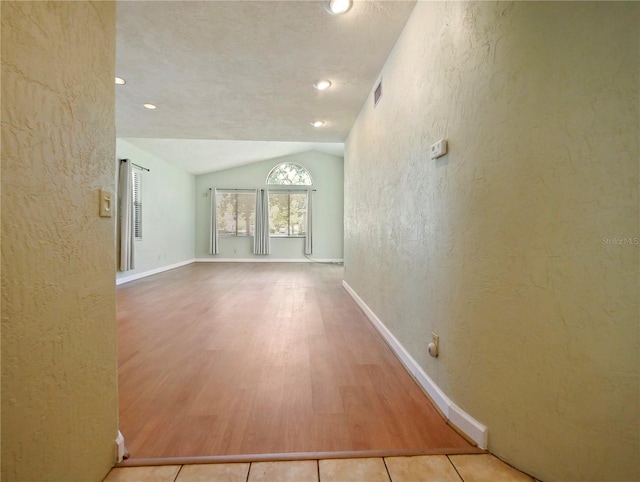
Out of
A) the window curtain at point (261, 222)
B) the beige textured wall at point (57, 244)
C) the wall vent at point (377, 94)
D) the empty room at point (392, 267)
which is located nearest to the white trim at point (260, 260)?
the window curtain at point (261, 222)

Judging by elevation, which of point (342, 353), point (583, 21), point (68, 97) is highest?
point (583, 21)

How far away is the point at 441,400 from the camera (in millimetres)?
1437

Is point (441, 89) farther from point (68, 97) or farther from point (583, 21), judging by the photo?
point (68, 97)

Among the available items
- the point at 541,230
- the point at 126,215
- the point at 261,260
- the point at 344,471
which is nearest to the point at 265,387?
the point at 344,471

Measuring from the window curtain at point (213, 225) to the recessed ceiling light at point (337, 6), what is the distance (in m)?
7.19

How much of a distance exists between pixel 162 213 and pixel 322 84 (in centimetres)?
530

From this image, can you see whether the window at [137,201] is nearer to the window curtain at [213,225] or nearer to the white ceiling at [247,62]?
the white ceiling at [247,62]

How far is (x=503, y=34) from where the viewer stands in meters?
1.08

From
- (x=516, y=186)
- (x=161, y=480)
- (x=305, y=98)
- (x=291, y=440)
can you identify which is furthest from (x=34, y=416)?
(x=305, y=98)

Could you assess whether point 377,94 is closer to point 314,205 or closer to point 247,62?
point 247,62

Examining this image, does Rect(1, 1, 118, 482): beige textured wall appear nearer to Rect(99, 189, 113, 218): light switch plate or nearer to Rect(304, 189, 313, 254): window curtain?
Rect(99, 189, 113, 218): light switch plate

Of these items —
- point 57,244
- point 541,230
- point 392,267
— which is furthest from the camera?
point 392,267

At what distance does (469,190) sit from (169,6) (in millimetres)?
2107

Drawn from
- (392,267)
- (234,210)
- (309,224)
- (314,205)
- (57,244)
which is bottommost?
(392,267)
